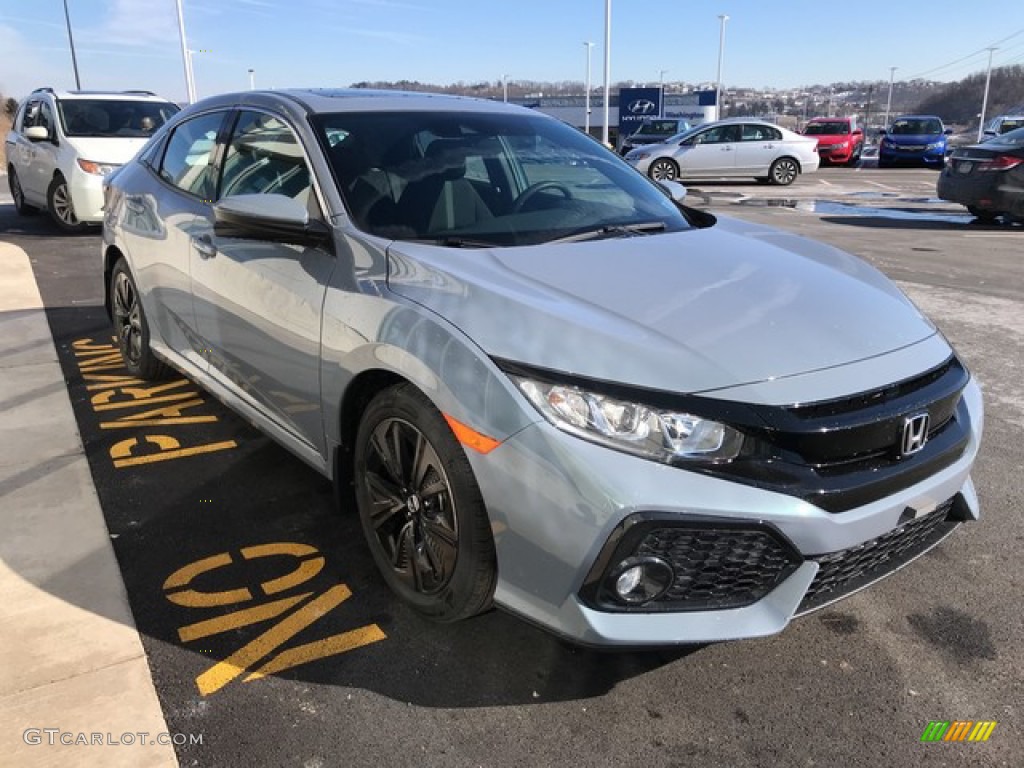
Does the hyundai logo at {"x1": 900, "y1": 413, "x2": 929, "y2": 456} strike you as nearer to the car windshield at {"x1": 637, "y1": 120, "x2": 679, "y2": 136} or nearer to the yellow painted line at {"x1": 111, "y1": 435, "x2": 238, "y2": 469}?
the yellow painted line at {"x1": 111, "y1": 435, "x2": 238, "y2": 469}

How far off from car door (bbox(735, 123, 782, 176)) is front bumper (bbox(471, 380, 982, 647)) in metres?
18.5

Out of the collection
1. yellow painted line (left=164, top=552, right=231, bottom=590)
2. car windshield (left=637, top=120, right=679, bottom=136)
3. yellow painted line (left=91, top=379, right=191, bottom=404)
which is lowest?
yellow painted line (left=164, top=552, right=231, bottom=590)

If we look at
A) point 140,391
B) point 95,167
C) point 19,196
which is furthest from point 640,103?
point 140,391

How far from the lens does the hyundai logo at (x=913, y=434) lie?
88.9 inches

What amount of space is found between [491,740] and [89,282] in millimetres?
7306

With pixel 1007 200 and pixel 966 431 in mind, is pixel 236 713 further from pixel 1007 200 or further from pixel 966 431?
pixel 1007 200

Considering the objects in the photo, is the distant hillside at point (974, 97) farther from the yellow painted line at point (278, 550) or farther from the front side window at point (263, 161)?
the yellow painted line at point (278, 550)

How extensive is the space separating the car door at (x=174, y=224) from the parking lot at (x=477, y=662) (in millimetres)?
693

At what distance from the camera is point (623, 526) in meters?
2.00

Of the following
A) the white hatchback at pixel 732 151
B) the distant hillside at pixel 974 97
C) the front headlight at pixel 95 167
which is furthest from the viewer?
the distant hillside at pixel 974 97

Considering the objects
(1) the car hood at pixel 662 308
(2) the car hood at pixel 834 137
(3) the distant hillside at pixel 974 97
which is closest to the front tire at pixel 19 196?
(1) the car hood at pixel 662 308

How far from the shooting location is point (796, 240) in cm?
341

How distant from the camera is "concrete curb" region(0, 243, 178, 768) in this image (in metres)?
2.18

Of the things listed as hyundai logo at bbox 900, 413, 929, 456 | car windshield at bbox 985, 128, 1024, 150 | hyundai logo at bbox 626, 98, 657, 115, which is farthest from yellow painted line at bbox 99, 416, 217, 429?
hyundai logo at bbox 626, 98, 657, 115
